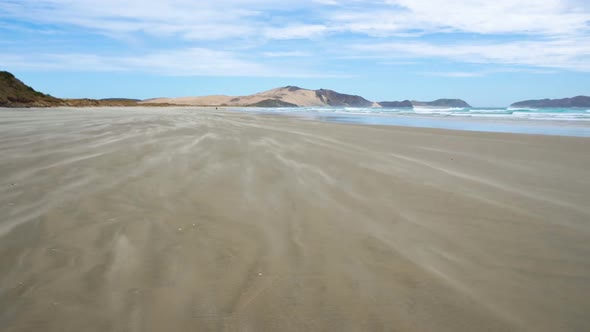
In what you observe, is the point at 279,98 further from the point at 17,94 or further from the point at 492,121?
the point at 492,121

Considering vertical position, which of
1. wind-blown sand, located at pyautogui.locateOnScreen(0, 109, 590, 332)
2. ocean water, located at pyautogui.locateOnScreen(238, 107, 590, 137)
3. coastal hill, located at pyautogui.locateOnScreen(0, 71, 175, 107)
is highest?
coastal hill, located at pyautogui.locateOnScreen(0, 71, 175, 107)

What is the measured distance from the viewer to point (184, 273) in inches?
83.4

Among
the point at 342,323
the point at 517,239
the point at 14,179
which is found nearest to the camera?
the point at 342,323

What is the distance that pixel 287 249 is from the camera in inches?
98.5

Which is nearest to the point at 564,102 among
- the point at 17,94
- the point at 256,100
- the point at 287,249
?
the point at 17,94

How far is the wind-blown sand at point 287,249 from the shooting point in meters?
1.75

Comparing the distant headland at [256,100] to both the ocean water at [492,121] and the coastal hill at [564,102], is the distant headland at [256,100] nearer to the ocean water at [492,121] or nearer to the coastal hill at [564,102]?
the coastal hill at [564,102]

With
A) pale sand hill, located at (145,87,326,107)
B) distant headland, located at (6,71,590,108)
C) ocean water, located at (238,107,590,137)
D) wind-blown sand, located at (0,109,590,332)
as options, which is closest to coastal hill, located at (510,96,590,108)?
distant headland, located at (6,71,590,108)

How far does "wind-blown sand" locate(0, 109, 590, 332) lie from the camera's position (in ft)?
5.73

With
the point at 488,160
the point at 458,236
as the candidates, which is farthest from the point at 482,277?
the point at 488,160

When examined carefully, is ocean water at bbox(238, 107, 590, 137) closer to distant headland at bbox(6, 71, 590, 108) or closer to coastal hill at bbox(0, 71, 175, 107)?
coastal hill at bbox(0, 71, 175, 107)

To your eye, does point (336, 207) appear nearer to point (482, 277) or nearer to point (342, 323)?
point (482, 277)

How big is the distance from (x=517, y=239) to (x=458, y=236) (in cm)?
40

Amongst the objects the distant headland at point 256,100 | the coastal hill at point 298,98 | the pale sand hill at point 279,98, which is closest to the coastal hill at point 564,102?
the distant headland at point 256,100
